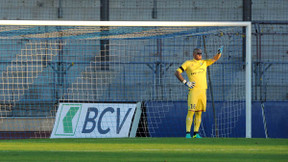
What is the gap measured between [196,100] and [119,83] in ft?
24.3

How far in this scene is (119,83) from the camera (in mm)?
16828

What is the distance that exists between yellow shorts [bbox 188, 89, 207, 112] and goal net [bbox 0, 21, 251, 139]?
1.22 meters

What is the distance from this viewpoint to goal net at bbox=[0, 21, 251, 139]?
1098cm

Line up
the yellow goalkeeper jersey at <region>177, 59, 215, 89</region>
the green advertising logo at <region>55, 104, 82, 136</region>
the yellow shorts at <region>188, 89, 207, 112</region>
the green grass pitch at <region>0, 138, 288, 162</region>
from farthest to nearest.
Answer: the green advertising logo at <region>55, 104, 82, 136</region> < the yellow goalkeeper jersey at <region>177, 59, 215, 89</region> < the yellow shorts at <region>188, 89, 207, 112</region> < the green grass pitch at <region>0, 138, 288, 162</region>

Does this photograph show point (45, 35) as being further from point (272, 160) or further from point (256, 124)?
point (272, 160)

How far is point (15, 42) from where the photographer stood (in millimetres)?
18172

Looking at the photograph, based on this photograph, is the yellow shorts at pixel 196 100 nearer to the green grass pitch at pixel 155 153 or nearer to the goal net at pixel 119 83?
the goal net at pixel 119 83

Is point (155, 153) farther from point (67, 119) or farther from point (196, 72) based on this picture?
point (67, 119)

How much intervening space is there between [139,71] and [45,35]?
5630mm

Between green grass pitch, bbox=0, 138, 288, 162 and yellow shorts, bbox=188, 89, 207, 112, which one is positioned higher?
yellow shorts, bbox=188, 89, 207, 112

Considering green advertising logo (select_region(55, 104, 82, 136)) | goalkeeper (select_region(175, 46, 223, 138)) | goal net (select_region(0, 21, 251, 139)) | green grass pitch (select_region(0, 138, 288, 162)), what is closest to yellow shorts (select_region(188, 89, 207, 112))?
goalkeeper (select_region(175, 46, 223, 138))

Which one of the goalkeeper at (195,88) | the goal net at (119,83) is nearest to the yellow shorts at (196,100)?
the goalkeeper at (195,88)

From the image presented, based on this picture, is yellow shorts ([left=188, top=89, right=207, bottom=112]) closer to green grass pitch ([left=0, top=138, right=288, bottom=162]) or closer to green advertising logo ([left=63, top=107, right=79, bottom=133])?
green grass pitch ([left=0, top=138, right=288, bottom=162])

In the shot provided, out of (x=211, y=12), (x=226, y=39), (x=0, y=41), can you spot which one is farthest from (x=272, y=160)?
(x=211, y=12)
